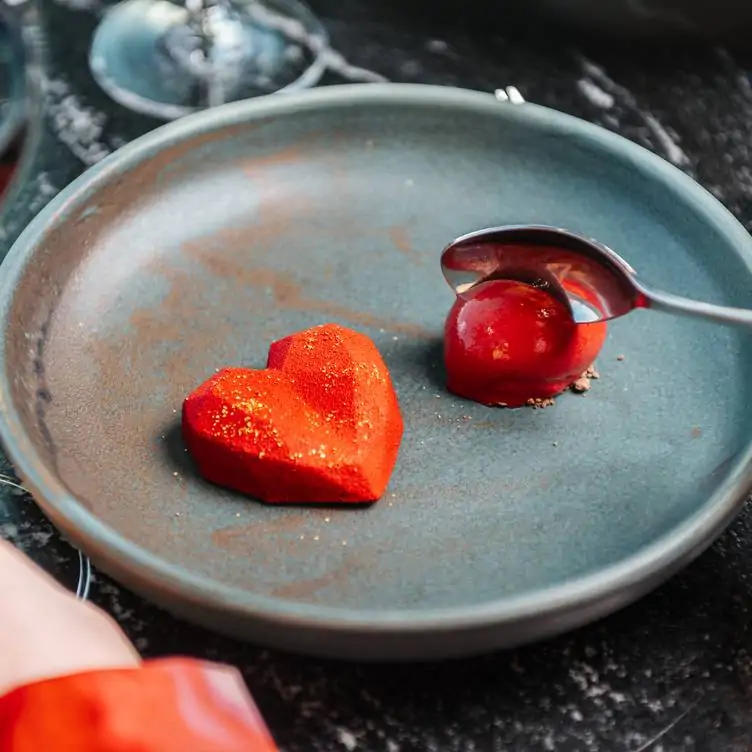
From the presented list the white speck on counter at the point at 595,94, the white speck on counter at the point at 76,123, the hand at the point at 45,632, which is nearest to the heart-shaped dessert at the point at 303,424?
the hand at the point at 45,632

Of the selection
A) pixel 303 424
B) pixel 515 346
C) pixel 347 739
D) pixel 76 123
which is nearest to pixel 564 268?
pixel 515 346

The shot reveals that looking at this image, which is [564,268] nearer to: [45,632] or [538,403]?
[538,403]

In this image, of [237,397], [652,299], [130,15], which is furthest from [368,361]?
[130,15]

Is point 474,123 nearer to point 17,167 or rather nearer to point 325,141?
point 325,141

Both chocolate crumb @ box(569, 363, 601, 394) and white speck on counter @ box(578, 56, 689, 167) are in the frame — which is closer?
chocolate crumb @ box(569, 363, 601, 394)

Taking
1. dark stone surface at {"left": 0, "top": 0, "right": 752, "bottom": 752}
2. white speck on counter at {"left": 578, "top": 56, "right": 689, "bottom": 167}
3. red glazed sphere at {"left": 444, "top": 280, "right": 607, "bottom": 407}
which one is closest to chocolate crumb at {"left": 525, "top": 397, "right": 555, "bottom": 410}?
red glazed sphere at {"left": 444, "top": 280, "right": 607, "bottom": 407}

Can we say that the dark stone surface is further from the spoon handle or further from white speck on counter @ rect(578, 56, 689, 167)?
white speck on counter @ rect(578, 56, 689, 167)

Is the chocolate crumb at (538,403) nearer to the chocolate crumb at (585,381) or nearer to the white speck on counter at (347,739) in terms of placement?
the chocolate crumb at (585,381)
